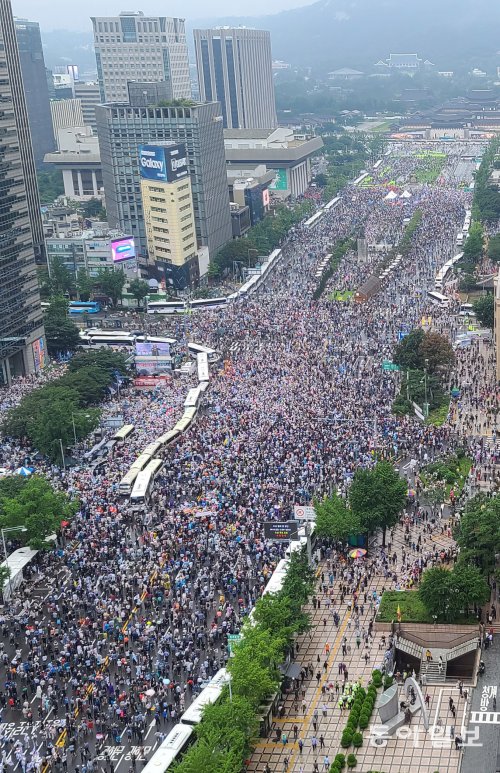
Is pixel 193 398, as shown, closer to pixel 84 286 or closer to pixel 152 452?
pixel 152 452

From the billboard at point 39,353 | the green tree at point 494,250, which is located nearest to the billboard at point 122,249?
the billboard at point 39,353

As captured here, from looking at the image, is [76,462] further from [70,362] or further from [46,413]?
[70,362]

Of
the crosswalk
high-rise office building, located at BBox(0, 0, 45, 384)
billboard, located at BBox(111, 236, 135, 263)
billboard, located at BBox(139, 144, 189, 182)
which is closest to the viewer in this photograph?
the crosswalk

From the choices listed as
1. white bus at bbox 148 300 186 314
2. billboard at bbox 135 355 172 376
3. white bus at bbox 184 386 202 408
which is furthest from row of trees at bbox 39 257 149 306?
white bus at bbox 184 386 202 408

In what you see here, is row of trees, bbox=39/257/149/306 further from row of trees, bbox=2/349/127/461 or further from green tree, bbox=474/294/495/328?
green tree, bbox=474/294/495/328

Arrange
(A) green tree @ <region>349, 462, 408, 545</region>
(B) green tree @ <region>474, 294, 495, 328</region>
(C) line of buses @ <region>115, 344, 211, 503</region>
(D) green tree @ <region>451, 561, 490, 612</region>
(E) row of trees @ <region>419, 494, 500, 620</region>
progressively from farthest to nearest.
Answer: (B) green tree @ <region>474, 294, 495, 328</region>
(C) line of buses @ <region>115, 344, 211, 503</region>
(A) green tree @ <region>349, 462, 408, 545</region>
(E) row of trees @ <region>419, 494, 500, 620</region>
(D) green tree @ <region>451, 561, 490, 612</region>

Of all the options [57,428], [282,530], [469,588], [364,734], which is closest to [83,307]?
[57,428]
